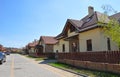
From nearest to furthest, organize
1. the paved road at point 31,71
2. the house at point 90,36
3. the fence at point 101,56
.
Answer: the paved road at point 31,71 < the fence at point 101,56 < the house at point 90,36

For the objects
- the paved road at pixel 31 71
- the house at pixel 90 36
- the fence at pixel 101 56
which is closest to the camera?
the paved road at pixel 31 71

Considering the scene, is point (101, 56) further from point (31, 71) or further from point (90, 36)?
point (90, 36)

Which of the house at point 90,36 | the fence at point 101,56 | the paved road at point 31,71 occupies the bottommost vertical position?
the paved road at point 31,71

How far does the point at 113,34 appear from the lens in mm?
14289

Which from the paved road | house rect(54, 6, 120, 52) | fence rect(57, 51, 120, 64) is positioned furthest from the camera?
house rect(54, 6, 120, 52)

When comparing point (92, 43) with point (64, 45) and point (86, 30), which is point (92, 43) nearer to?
point (86, 30)

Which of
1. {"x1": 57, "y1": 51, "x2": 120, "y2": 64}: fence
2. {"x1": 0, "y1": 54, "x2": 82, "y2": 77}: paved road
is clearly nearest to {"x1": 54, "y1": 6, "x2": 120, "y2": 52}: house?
{"x1": 57, "y1": 51, "x2": 120, "y2": 64}: fence

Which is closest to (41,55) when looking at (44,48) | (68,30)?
(44,48)

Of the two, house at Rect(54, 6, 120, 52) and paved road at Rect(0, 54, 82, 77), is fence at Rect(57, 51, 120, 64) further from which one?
paved road at Rect(0, 54, 82, 77)

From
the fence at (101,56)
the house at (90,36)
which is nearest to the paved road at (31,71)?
the fence at (101,56)

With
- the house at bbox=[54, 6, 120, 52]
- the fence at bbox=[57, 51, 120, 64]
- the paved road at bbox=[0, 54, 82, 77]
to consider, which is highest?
the house at bbox=[54, 6, 120, 52]

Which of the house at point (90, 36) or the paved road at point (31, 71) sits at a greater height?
the house at point (90, 36)

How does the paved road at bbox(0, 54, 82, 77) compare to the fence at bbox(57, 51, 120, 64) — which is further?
the fence at bbox(57, 51, 120, 64)

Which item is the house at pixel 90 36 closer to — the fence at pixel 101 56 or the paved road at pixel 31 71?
the fence at pixel 101 56
